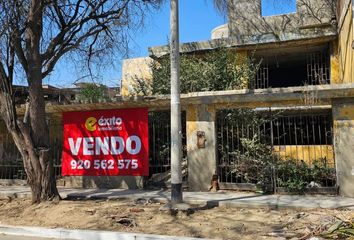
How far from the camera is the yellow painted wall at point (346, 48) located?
1345 cm

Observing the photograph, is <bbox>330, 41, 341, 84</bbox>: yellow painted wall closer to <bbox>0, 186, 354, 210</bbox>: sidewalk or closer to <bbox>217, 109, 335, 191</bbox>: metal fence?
<bbox>217, 109, 335, 191</bbox>: metal fence

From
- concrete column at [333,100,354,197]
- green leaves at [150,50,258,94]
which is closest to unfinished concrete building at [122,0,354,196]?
concrete column at [333,100,354,197]

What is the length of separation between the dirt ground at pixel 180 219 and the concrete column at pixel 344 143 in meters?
2.02

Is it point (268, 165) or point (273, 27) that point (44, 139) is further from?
point (273, 27)

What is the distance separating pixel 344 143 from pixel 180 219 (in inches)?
192

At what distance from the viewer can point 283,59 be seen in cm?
1973

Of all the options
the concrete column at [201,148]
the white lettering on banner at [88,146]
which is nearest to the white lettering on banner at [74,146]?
Answer: the white lettering on banner at [88,146]

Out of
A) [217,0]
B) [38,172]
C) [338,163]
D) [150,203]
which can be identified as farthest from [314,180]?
[38,172]

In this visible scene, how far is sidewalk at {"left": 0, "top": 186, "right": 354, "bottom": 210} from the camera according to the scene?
909cm

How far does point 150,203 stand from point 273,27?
36.9 ft

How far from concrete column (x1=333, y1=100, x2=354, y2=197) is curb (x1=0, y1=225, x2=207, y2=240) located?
5.20 meters

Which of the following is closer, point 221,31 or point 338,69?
point 338,69

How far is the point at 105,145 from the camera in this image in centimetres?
1242

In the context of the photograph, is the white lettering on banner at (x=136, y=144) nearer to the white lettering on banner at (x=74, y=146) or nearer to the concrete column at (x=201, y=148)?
the concrete column at (x=201, y=148)
